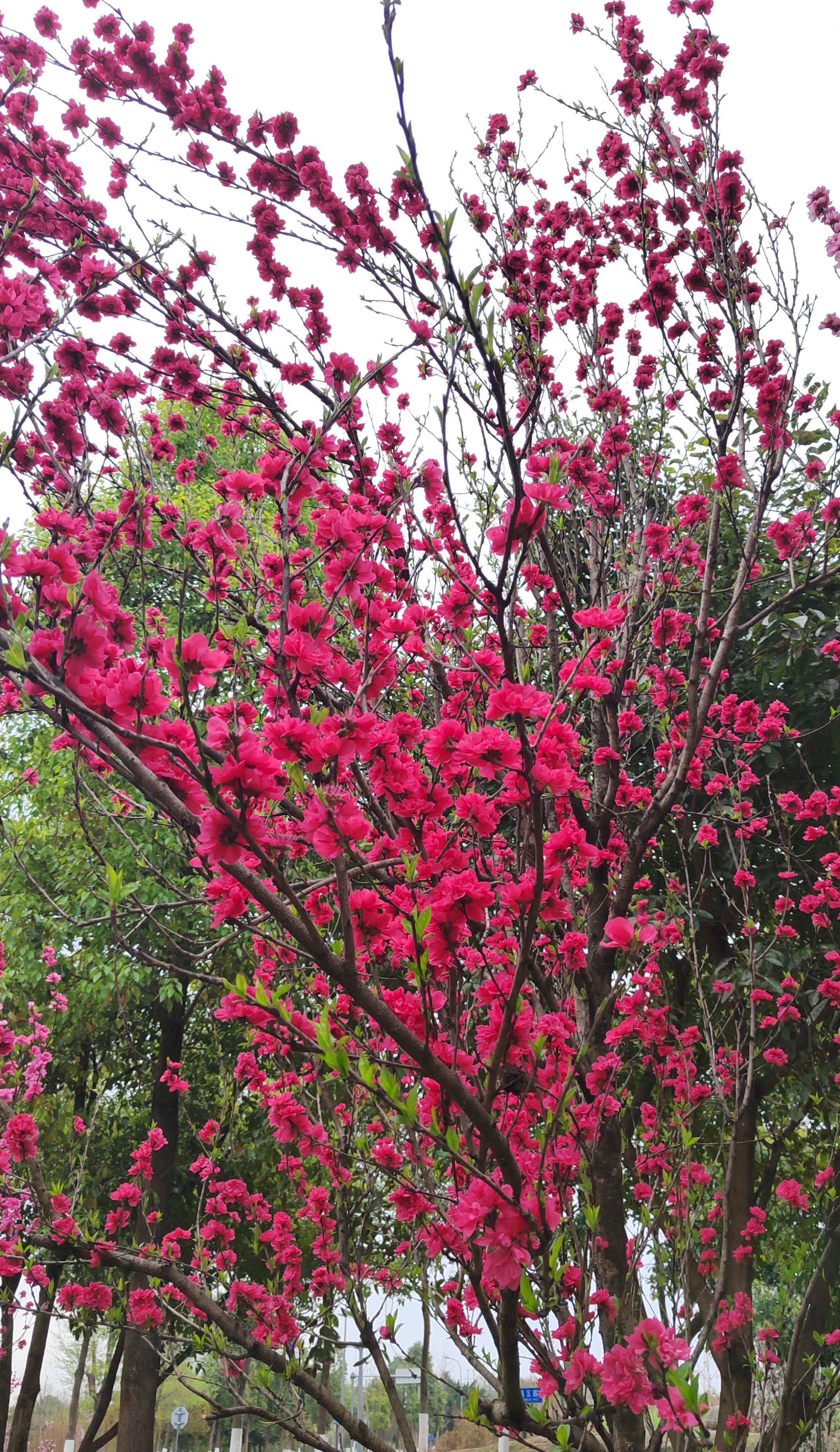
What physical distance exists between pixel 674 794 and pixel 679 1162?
1404 mm

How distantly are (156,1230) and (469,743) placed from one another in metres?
8.40

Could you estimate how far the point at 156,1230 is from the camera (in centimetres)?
830

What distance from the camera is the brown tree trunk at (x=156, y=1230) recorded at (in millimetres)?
8992

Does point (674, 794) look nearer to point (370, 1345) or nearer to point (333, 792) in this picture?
point (333, 792)

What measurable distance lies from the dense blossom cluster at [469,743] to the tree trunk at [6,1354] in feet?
7.56

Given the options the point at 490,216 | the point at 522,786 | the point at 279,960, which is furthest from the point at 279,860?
the point at 490,216

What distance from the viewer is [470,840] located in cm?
387

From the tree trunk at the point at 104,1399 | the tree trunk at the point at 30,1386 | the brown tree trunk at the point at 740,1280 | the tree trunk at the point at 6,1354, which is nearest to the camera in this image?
the brown tree trunk at the point at 740,1280

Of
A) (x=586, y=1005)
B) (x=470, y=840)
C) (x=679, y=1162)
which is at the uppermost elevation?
(x=470, y=840)

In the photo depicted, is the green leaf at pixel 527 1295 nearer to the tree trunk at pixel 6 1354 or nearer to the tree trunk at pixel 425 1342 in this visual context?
the tree trunk at pixel 425 1342

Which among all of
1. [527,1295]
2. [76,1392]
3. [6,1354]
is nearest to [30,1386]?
[6,1354]

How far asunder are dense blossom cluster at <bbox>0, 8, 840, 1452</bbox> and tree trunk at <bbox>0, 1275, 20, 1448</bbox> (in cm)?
231

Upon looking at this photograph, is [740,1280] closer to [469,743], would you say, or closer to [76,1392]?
[469,743]

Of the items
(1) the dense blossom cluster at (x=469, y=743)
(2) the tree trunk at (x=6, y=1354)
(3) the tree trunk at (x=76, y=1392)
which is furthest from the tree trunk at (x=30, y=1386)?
(1) the dense blossom cluster at (x=469, y=743)
